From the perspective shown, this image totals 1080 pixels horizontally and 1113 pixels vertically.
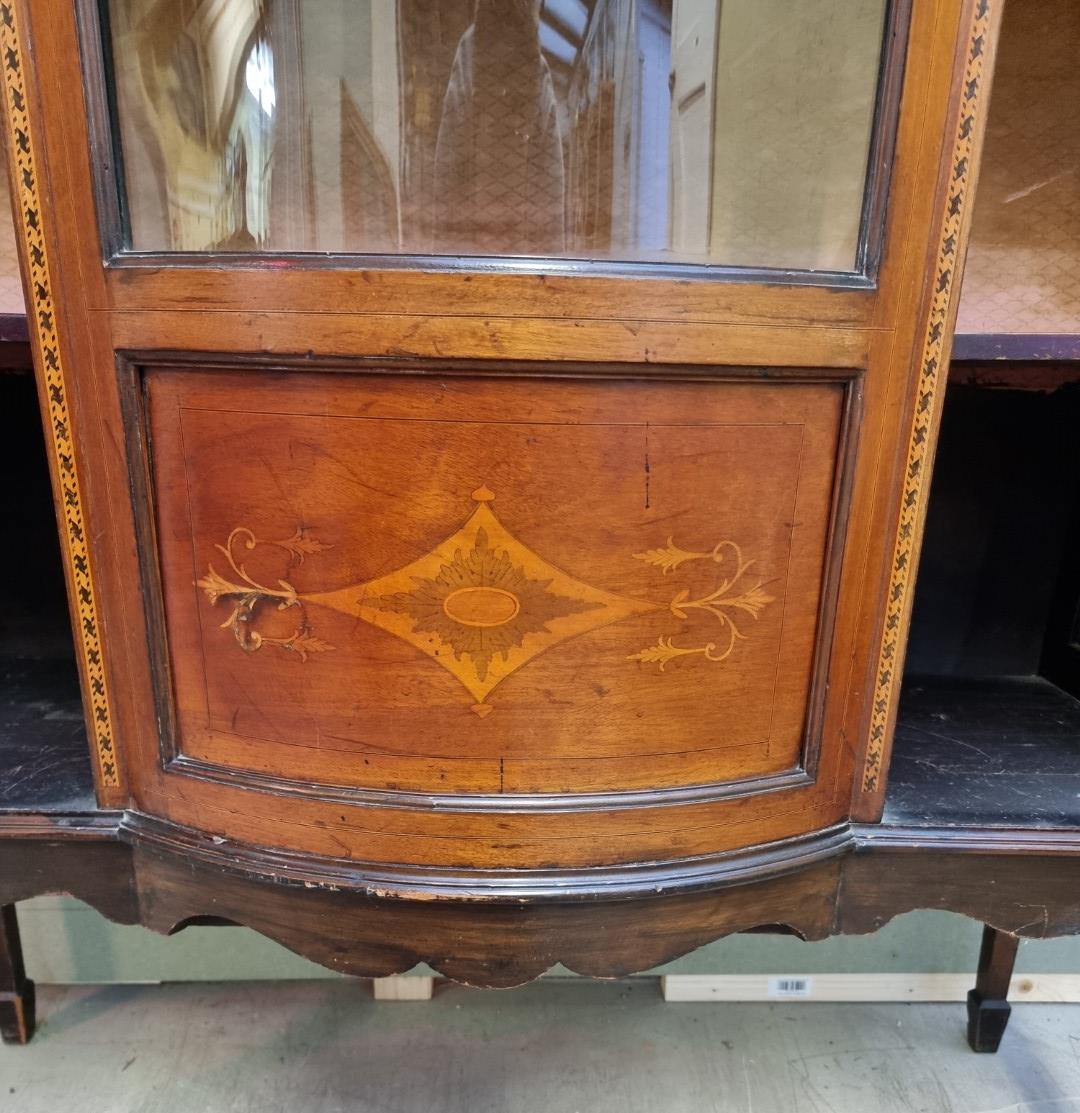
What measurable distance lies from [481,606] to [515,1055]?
2.63 feet

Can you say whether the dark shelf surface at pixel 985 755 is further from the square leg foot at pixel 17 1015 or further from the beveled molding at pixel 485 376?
the square leg foot at pixel 17 1015

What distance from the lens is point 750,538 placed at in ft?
2.05

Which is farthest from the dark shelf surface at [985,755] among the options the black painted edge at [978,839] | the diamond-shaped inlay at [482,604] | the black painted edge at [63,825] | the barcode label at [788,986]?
the black painted edge at [63,825]

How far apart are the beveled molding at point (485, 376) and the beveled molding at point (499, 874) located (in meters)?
0.05

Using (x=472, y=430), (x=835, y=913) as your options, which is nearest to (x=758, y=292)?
(x=472, y=430)

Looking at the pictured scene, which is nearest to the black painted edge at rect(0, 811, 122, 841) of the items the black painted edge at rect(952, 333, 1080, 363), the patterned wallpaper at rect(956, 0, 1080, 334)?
the black painted edge at rect(952, 333, 1080, 363)

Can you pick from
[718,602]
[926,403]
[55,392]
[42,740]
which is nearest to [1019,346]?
[926,403]

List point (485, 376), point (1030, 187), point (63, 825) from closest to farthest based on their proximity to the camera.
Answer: point (485, 376) → point (63, 825) → point (1030, 187)

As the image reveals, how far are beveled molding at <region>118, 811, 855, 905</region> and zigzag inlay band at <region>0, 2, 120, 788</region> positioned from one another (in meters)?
0.13

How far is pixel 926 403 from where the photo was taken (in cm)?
62

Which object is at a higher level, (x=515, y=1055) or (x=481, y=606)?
(x=481, y=606)

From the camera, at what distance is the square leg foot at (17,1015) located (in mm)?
1101

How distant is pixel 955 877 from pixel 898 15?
70 centimetres

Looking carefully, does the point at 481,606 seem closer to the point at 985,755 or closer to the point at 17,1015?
the point at 985,755
